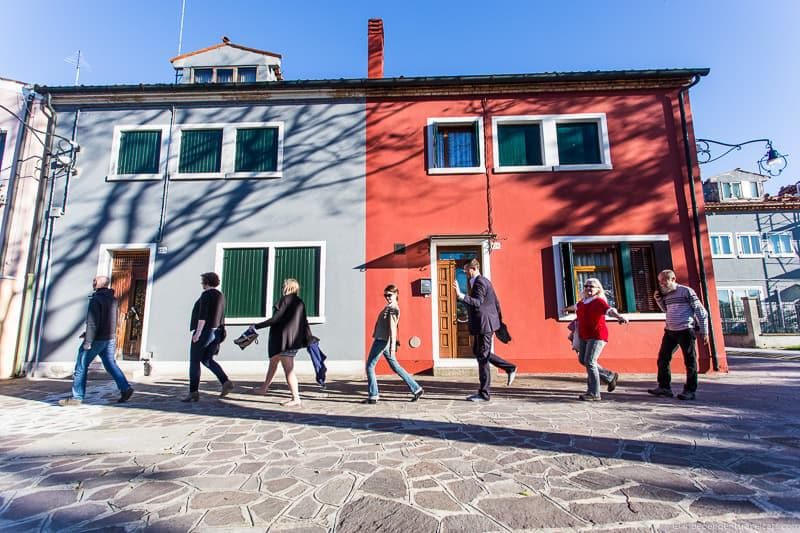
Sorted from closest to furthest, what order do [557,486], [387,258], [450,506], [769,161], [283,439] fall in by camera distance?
[450,506] → [557,486] → [283,439] → [387,258] → [769,161]

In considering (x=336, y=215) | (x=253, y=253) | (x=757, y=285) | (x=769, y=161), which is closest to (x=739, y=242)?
(x=757, y=285)

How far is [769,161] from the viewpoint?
380 inches

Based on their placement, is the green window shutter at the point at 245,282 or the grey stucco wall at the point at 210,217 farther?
the green window shutter at the point at 245,282

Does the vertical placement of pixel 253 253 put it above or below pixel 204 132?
below

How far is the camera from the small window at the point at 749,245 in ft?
79.4

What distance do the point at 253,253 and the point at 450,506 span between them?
7.90m

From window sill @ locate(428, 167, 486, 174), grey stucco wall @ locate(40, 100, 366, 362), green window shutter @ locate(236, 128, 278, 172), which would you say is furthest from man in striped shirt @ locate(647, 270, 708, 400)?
green window shutter @ locate(236, 128, 278, 172)

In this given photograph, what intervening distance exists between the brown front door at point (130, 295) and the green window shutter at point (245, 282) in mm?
2180

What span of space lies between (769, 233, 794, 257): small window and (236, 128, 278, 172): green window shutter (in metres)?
30.8

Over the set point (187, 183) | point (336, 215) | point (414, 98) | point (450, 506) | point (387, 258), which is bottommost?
point (450, 506)

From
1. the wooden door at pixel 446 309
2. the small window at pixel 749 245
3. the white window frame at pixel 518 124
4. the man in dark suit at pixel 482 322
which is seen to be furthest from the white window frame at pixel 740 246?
the man in dark suit at pixel 482 322

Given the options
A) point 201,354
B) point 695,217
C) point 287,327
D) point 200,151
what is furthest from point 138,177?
point 695,217

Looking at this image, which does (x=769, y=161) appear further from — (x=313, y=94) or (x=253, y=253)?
(x=253, y=253)

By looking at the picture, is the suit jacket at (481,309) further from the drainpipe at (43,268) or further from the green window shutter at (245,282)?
the drainpipe at (43,268)
